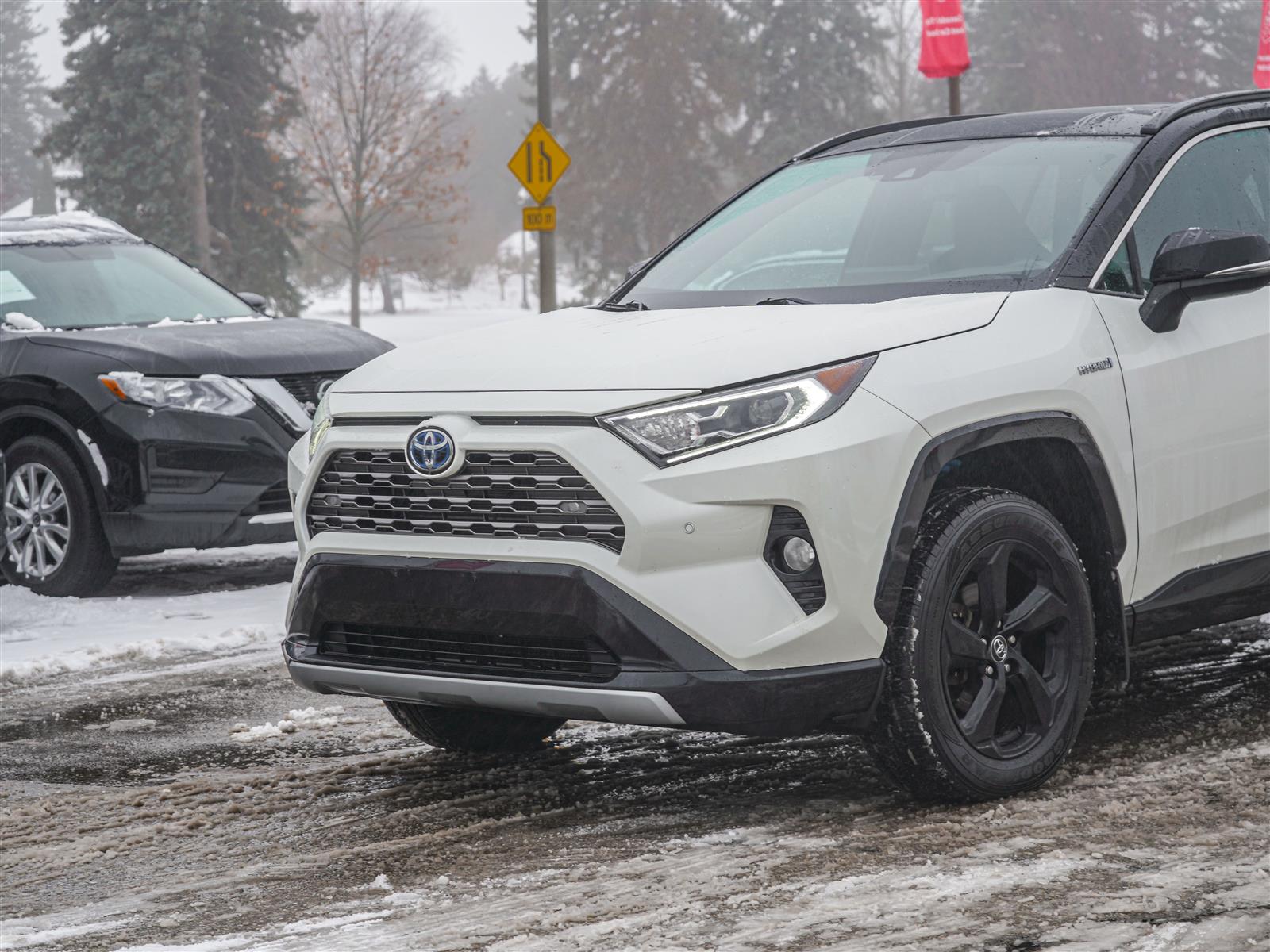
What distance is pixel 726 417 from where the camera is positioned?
3.97 metres

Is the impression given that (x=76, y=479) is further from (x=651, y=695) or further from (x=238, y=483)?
(x=651, y=695)

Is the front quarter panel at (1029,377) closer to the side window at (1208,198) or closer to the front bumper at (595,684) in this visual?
the side window at (1208,198)

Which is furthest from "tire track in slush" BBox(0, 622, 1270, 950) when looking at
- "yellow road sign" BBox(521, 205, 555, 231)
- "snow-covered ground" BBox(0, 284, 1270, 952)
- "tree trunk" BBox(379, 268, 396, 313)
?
"tree trunk" BBox(379, 268, 396, 313)

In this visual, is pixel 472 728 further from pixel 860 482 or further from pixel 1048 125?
pixel 1048 125

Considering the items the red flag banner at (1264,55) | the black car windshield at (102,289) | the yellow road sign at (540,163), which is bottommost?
the black car windshield at (102,289)

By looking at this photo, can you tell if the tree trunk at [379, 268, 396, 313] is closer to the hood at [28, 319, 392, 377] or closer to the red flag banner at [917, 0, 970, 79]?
the red flag banner at [917, 0, 970, 79]

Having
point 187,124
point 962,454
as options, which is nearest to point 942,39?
point 962,454

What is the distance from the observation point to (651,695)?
12.9 ft

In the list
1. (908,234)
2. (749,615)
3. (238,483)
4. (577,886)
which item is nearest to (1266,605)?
(908,234)

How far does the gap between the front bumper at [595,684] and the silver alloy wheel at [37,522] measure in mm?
4652

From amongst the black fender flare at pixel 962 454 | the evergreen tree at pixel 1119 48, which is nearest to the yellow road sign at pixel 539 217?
the black fender flare at pixel 962 454

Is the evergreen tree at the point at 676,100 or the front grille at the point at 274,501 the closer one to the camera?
the front grille at the point at 274,501

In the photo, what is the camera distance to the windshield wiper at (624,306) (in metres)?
5.24

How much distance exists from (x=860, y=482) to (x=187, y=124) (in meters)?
38.0
